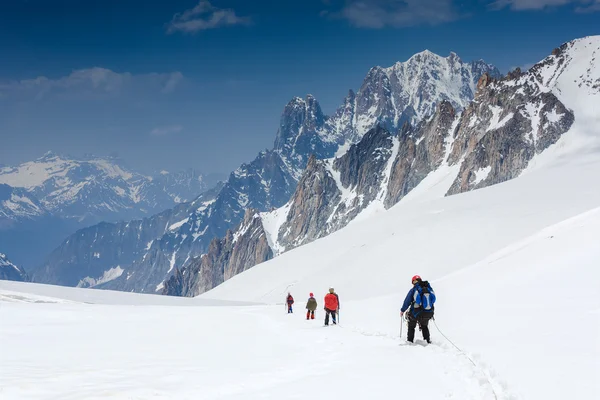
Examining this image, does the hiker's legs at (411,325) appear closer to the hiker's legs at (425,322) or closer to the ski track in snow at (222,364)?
the hiker's legs at (425,322)

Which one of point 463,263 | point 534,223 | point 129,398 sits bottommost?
point 129,398

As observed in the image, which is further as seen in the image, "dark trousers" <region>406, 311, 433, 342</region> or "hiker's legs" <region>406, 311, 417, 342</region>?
"hiker's legs" <region>406, 311, 417, 342</region>

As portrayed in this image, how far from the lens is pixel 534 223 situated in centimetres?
5941

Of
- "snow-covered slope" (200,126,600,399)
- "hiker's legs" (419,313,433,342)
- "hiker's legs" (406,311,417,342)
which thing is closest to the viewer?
"snow-covered slope" (200,126,600,399)

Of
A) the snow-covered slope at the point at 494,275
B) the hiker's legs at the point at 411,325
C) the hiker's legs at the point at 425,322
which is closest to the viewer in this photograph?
the snow-covered slope at the point at 494,275

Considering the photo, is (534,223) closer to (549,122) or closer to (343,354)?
(343,354)

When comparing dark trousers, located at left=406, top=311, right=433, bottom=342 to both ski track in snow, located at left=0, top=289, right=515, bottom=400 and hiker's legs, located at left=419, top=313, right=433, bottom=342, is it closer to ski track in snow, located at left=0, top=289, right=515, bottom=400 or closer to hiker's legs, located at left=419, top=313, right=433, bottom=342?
hiker's legs, located at left=419, top=313, right=433, bottom=342

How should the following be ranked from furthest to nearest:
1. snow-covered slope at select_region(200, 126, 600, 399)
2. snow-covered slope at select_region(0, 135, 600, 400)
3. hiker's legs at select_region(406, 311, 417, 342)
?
hiker's legs at select_region(406, 311, 417, 342) < snow-covered slope at select_region(200, 126, 600, 399) < snow-covered slope at select_region(0, 135, 600, 400)

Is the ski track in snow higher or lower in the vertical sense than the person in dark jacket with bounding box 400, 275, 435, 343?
lower

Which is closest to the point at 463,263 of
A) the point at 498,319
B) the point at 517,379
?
the point at 498,319

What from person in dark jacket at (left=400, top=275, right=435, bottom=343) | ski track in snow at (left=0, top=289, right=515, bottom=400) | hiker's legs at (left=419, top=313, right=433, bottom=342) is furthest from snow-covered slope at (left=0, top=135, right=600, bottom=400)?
person in dark jacket at (left=400, top=275, right=435, bottom=343)

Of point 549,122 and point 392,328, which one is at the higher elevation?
point 549,122

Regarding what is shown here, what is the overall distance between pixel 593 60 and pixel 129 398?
231 meters

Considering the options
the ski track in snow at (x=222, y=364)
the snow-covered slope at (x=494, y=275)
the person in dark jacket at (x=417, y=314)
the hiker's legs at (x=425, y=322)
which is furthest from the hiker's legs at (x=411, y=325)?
the snow-covered slope at (x=494, y=275)
